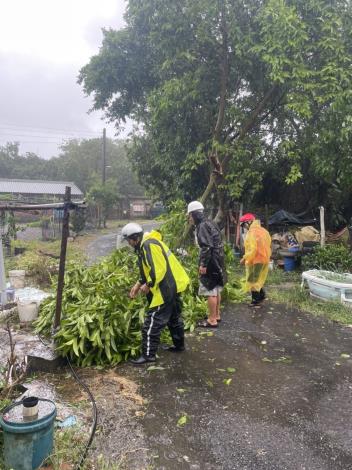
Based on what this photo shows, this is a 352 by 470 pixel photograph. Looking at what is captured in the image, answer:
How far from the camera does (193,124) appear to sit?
12.2 metres

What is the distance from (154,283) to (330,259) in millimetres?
6683

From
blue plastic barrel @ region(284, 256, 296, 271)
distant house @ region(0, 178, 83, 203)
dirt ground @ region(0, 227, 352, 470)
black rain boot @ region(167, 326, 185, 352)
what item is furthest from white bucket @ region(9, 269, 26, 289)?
distant house @ region(0, 178, 83, 203)

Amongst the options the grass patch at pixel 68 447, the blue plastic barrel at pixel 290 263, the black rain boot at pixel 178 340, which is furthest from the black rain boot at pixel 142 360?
the blue plastic barrel at pixel 290 263

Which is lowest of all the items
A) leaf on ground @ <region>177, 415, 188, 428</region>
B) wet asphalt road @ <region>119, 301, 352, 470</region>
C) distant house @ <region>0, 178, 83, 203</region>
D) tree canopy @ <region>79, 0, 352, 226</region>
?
leaf on ground @ <region>177, 415, 188, 428</region>

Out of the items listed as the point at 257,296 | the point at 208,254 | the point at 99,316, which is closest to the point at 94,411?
the point at 99,316

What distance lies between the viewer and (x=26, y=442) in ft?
9.05

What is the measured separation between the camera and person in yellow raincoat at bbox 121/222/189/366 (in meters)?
4.61

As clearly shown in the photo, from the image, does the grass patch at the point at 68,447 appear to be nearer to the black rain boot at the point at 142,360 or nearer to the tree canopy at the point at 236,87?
the black rain boot at the point at 142,360

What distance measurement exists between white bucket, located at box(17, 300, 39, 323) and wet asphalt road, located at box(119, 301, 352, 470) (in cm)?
211

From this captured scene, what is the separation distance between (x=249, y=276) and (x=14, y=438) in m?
5.19

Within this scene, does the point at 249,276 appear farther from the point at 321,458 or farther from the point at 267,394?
the point at 321,458

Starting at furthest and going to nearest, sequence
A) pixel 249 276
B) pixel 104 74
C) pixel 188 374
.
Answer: pixel 104 74, pixel 249 276, pixel 188 374

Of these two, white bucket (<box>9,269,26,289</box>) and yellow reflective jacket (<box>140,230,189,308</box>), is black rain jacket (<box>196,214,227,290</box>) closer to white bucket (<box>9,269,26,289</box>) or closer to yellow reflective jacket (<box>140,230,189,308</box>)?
yellow reflective jacket (<box>140,230,189,308</box>)

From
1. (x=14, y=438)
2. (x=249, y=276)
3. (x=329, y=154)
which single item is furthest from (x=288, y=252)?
(x=14, y=438)
